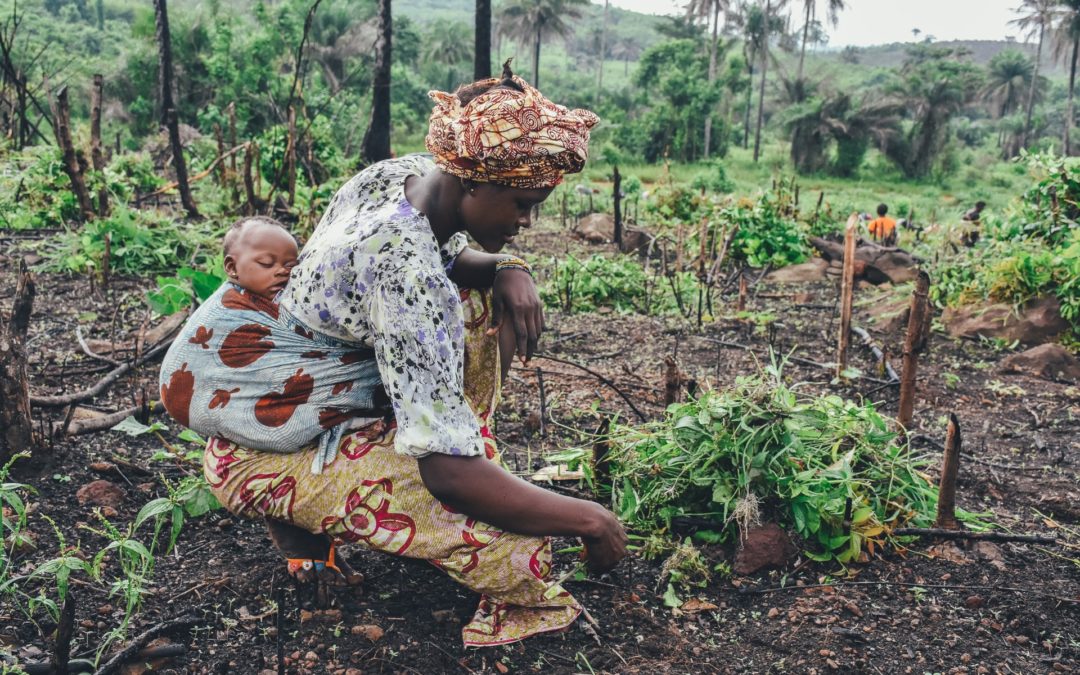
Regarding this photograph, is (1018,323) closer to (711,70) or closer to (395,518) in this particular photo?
(395,518)

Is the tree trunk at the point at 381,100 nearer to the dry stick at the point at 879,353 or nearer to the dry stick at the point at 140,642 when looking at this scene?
the dry stick at the point at 879,353

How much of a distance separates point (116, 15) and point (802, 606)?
195 ft

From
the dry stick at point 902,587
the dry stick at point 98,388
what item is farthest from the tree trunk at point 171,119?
the dry stick at point 902,587

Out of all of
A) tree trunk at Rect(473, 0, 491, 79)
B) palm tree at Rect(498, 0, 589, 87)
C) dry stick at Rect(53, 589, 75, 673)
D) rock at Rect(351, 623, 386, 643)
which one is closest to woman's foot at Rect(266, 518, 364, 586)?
rock at Rect(351, 623, 386, 643)

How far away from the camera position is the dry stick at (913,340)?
2809mm

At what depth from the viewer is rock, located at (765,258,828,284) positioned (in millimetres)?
7555

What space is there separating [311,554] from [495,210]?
3.16 ft

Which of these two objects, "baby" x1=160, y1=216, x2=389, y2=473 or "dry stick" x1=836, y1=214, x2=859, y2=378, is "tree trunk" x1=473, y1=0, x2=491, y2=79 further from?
"baby" x1=160, y1=216, x2=389, y2=473

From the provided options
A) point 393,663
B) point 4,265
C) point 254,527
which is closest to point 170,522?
point 254,527

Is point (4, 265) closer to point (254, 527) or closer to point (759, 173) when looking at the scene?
point (254, 527)

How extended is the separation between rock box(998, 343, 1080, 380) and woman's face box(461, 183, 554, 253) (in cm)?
397

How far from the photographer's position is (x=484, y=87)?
1799 mm

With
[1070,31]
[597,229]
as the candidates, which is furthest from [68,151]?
[1070,31]

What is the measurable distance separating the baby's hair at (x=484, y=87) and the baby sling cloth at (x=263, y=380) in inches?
23.9
